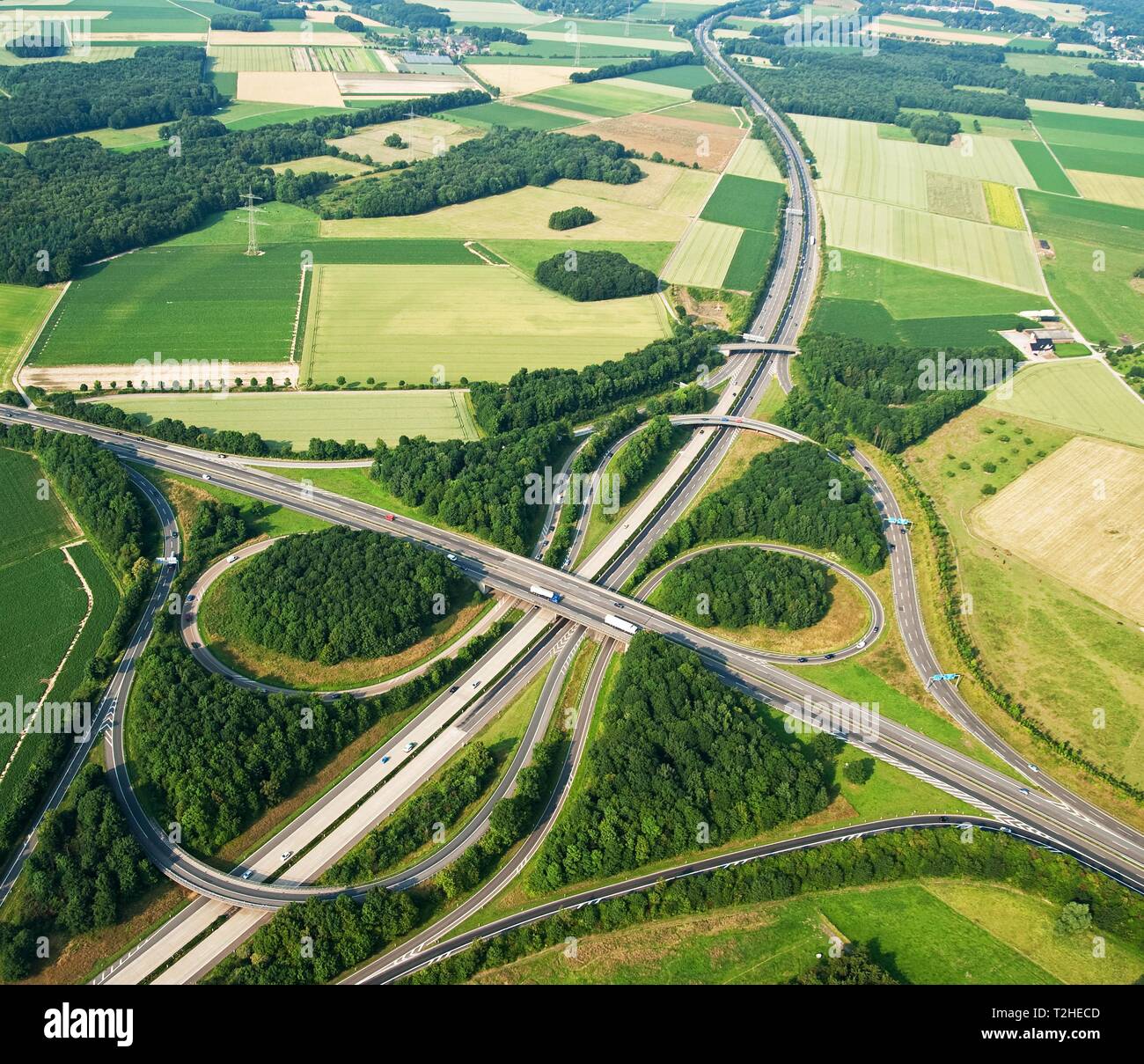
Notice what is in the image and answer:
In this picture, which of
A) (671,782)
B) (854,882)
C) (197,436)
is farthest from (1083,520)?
(197,436)

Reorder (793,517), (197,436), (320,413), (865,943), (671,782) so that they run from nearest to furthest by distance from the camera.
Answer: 1. (865,943)
2. (671,782)
3. (793,517)
4. (197,436)
5. (320,413)

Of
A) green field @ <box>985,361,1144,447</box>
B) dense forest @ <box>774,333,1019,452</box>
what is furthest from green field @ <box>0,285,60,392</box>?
green field @ <box>985,361,1144,447</box>

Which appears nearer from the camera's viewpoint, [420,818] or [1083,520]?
[420,818]

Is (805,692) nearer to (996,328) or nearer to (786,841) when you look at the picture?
(786,841)

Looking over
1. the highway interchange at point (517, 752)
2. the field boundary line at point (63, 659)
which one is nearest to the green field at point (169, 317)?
the highway interchange at point (517, 752)

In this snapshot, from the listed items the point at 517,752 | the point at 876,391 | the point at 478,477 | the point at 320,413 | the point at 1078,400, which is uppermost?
the point at 876,391

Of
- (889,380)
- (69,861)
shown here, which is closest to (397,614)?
(69,861)

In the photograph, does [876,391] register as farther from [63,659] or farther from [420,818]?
[63,659]

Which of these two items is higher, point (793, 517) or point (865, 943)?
point (793, 517)
